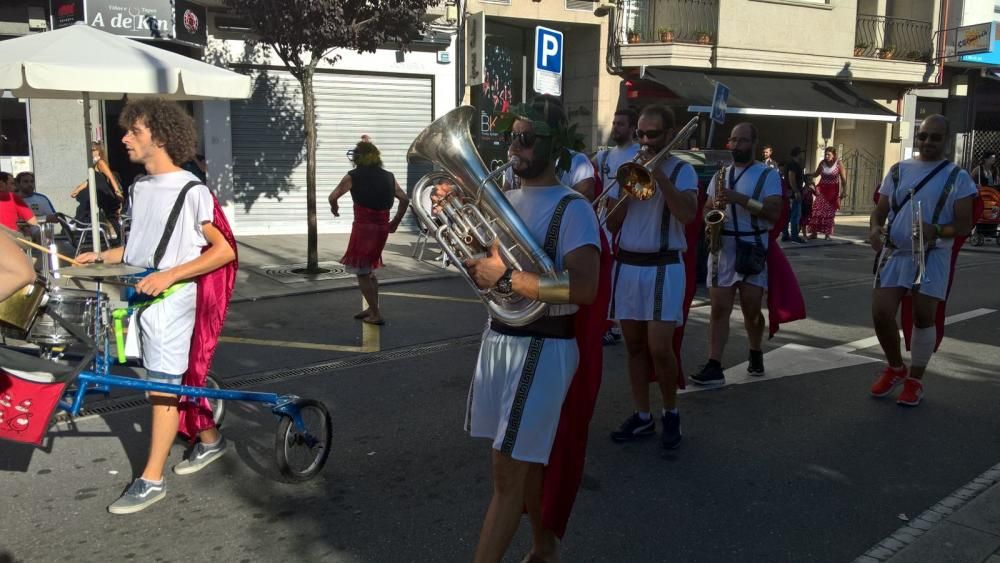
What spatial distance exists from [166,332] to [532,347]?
193cm

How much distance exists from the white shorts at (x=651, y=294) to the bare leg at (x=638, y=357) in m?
0.08

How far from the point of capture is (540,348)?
280cm

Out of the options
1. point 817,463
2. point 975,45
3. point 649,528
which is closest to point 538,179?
point 649,528

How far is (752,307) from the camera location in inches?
228

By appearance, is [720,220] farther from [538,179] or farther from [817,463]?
[538,179]

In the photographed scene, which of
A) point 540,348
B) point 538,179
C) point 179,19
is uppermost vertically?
point 179,19

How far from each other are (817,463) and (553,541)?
200 centimetres

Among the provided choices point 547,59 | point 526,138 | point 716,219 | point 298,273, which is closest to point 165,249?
point 526,138

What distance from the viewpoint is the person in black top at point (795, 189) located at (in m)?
15.1

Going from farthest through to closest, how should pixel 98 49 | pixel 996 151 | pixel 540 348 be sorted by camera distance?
pixel 996 151 → pixel 98 49 → pixel 540 348

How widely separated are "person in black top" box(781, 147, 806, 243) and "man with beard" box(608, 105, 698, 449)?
1124 cm

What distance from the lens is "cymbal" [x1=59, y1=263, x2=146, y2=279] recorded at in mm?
3459

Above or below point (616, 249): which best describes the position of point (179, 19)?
above

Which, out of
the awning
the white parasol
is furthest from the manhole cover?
the awning
